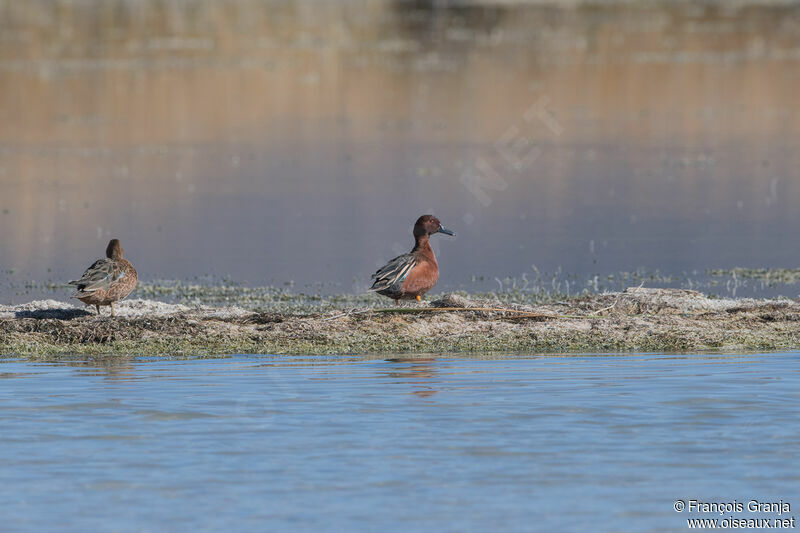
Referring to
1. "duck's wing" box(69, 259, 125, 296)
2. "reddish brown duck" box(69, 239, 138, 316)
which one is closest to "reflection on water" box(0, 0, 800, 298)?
"reddish brown duck" box(69, 239, 138, 316)

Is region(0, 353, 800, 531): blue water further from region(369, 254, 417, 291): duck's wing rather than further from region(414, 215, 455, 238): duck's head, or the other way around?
region(414, 215, 455, 238): duck's head

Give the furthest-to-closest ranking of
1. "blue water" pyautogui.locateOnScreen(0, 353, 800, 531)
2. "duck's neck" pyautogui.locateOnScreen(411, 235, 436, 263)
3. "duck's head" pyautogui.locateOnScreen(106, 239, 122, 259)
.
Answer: "duck's head" pyautogui.locateOnScreen(106, 239, 122, 259), "duck's neck" pyautogui.locateOnScreen(411, 235, 436, 263), "blue water" pyautogui.locateOnScreen(0, 353, 800, 531)

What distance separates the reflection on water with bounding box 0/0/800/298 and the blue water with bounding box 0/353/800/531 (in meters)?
6.49

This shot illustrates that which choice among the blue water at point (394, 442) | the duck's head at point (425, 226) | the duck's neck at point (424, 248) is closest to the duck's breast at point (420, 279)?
the duck's neck at point (424, 248)

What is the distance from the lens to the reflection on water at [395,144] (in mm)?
20375

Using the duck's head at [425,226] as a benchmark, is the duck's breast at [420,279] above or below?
below

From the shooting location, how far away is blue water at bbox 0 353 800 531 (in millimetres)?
7723

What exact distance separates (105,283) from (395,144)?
729 inches

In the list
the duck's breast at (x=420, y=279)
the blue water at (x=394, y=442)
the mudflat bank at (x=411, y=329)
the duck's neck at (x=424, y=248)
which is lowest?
the blue water at (x=394, y=442)

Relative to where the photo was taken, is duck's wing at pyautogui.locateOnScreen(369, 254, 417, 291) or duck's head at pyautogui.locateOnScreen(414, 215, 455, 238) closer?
duck's wing at pyautogui.locateOnScreen(369, 254, 417, 291)

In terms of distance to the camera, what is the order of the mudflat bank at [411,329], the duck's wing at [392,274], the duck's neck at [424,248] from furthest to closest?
Result: the duck's neck at [424,248] → the duck's wing at [392,274] → the mudflat bank at [411,329]

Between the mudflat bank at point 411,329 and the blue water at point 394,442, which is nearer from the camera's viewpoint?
the blue water at point 394,442

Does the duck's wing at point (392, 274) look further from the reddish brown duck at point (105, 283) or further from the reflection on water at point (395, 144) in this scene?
the reflection on water at point (395, 144)

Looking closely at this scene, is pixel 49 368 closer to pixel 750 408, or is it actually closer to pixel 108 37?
pixel 750 408
